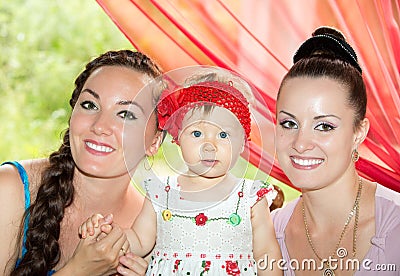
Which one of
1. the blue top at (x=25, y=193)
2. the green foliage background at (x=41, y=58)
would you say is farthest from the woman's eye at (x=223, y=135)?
the green foliage background at (x=41, y=58)

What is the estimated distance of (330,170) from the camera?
5.82 feet

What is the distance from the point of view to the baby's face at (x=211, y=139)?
1.61 metres

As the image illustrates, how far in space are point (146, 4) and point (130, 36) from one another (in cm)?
12

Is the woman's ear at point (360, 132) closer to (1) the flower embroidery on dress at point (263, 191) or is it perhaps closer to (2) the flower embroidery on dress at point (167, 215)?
(1) the flower embroidery on dress at point (263, 191)

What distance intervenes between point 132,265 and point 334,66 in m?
0.75

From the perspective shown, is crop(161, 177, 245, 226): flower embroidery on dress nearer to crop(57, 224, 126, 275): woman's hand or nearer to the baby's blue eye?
crop(57, 224, 126, 275): woman's hand

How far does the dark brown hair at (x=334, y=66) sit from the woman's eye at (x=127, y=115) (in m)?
0.43

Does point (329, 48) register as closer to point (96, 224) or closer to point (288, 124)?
point (288, 124)

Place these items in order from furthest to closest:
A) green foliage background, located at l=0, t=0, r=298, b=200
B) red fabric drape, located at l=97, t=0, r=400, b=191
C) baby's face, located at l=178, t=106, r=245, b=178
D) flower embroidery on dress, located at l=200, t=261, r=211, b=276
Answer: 1. green foliage background, located at l=0, t=0, r=298, b=200
2. red fabric drape, located at l=97, t=0, r=400, b=191
3. flower embroidery on dress, located at l=200, t=261, r=211, b=276
4. baby's face, located at l=178, t=106, r=245, b=178

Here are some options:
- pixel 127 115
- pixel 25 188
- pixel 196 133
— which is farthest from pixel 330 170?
pixel 25 188

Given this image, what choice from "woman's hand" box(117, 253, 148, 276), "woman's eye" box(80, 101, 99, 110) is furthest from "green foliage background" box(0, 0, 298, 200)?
"woman's hand" box(117, 253, 148, 276)

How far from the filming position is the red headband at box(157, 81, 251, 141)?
1608 mm

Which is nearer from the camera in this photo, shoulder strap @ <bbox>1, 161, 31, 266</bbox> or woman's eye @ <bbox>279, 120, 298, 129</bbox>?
woman's eye @ <bbox>279, 120, 298, 129</bbox>

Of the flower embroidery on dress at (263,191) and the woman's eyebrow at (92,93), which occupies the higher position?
the woman's eyebrow at (92,93)
